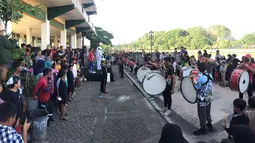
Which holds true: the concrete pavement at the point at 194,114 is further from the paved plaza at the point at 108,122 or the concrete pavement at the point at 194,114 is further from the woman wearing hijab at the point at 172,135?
the woman wearing hijab at the point at 172,135

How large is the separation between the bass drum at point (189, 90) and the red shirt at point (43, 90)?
376cm

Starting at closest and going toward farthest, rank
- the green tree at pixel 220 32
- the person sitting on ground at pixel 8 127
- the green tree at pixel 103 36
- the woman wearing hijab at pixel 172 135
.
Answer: the person sitting on ground at pixel 8 127 → the woman wearing hijab at pixel 172 135 → the green tree at pixel 103 36 → the green tree at pixel 220 32

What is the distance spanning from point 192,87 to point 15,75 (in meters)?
4.45

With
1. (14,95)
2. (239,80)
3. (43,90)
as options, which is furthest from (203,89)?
(14,95)

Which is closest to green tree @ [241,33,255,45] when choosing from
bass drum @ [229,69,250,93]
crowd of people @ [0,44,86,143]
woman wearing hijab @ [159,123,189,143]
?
bass drum @ [229,69,250,93]

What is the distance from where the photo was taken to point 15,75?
19.9ft

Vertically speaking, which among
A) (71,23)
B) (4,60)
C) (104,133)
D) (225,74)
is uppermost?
(71,23)

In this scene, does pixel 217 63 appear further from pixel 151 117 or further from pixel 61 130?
pixel 61 130

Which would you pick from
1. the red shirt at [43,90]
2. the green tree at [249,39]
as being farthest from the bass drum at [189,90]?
the green tree at [249,39]

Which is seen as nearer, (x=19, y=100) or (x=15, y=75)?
(x=19, y=100)

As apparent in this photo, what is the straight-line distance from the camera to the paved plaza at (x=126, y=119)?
6.38 metres

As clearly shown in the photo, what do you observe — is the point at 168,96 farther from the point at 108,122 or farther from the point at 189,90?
the point at 108,122

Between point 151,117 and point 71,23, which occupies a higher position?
point 71,23

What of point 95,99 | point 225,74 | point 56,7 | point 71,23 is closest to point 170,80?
point 95,99
